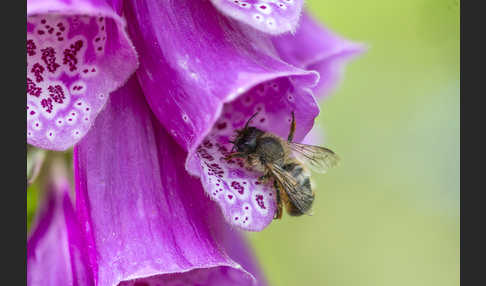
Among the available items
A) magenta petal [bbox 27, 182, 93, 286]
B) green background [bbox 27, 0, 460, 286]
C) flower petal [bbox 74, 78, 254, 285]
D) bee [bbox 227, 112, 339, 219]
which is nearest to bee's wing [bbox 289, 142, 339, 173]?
bee [bbox 227, 112, 339, 219]

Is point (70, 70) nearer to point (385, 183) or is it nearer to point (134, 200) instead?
point (134, 200)

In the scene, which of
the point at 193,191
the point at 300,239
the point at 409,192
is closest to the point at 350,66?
the point at 409,192

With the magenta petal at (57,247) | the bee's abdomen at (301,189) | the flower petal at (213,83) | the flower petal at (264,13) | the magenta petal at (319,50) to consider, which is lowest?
the magenta petal at (57,247)

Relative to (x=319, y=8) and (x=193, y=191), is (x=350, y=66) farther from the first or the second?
(x=193, y=191)

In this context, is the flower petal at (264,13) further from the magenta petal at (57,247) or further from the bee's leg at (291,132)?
the magenta petal at (57,247)

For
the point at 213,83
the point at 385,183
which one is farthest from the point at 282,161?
the point at 385,183

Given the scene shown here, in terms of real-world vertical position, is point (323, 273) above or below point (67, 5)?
below

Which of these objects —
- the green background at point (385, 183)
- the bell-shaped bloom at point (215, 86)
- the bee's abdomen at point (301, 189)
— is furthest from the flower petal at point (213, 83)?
the green background at point (385, 183)
